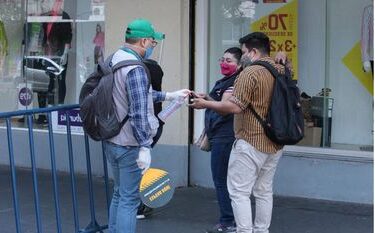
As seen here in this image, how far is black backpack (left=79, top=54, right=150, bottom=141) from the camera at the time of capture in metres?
5.43

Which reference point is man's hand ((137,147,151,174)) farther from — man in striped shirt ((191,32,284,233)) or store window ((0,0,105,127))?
store window ((0,0,105,127))

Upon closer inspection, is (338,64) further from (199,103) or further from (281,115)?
(199,103)

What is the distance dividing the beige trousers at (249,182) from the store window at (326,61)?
256cm

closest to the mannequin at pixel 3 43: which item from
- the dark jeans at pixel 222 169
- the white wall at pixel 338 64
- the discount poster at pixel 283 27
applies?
the discount poster at pixel 283 27

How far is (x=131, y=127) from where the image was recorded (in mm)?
5484

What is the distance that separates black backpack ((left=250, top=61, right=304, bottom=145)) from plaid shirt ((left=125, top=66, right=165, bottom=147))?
34.4 inches

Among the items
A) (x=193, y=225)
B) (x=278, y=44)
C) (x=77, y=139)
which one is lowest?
(x=193, y=225)

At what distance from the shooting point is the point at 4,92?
34.8ft

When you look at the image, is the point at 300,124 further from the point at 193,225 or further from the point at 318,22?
the point at 318,22

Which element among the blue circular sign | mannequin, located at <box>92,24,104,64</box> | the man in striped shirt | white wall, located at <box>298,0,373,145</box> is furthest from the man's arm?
the blue circular sign

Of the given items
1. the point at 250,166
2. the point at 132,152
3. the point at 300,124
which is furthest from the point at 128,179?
the point at 300,124

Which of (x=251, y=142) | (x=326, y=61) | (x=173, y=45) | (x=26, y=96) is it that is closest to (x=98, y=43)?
(x=26, y=96)

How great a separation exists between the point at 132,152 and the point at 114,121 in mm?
279

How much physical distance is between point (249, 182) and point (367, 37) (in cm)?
304
